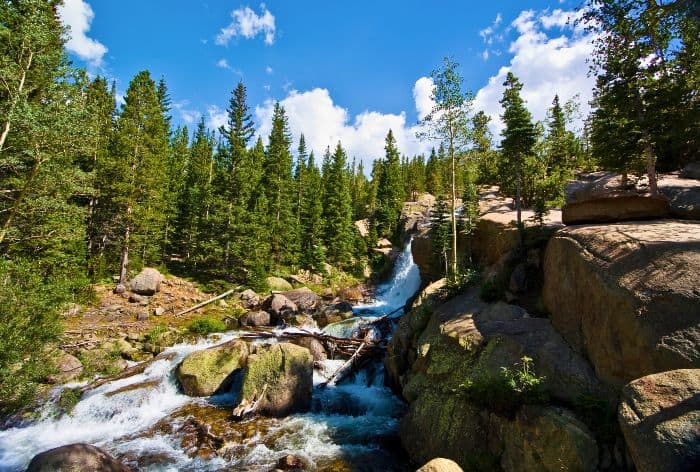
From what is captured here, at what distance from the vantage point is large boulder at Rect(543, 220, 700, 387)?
6.84 metres

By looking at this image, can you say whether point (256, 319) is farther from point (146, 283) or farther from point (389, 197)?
point (389, 197)

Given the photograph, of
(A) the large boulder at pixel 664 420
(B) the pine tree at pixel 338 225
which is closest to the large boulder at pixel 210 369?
(A) the large boulder at pixel 664 420

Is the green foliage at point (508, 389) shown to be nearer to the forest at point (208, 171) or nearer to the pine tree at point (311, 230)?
the forest at point (208, 171)

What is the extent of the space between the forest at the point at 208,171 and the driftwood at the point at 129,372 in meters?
3.58

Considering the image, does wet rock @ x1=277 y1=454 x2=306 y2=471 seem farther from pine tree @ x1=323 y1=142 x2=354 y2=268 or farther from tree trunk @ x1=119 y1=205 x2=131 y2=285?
pine tree @ x1=323 y1=142 x2=354 y2=268

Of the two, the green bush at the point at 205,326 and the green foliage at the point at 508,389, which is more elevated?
the green foliage at the point at 508,389

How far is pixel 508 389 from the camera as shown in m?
8.66

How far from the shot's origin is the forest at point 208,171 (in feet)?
40.1

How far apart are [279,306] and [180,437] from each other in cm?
1735

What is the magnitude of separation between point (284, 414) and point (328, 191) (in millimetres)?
42496

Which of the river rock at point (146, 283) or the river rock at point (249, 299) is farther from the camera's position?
the river rock at point (249, 299)

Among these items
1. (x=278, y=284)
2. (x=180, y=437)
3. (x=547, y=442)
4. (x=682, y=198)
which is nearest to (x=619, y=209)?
(x=682, y=198)

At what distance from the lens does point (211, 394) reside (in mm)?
15148

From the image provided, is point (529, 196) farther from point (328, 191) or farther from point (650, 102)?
point (328, 191)
